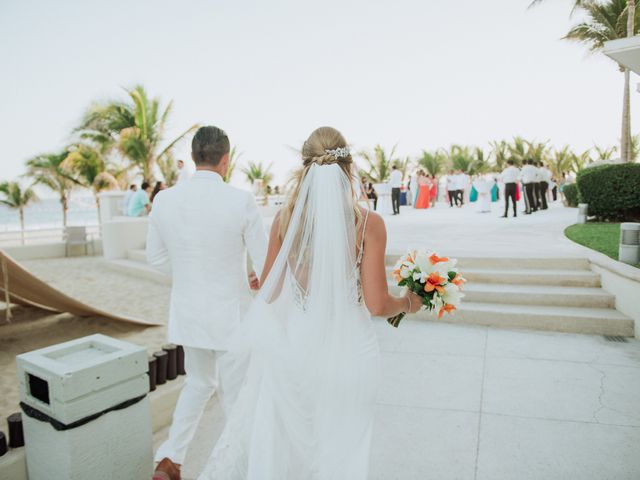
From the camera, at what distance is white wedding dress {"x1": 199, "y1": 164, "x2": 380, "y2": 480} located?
2293mm

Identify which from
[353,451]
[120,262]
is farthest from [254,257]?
[120,262]

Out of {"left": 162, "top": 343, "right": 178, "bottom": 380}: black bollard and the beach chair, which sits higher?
the beach chair

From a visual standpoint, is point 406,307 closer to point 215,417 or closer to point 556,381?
point 215,417

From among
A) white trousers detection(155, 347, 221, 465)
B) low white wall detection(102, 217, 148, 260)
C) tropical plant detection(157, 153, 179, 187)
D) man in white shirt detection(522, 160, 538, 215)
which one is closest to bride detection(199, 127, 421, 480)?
white trousers detection(155, 347, 221, 465)

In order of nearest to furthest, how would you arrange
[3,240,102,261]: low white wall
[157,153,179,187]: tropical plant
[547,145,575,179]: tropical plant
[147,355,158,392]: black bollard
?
[147,355,158,392]: black bollard
[3,240,102,261]: low white wall
[157,153,179,187]: tropical plant
[547,145,575,179]: tropical plant

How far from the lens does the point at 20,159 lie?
2641cm

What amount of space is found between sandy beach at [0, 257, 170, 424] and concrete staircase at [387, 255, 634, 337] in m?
4.11

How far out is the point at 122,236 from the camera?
12.5 metres

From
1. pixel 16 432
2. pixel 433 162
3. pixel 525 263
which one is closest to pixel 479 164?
pixel 433 162

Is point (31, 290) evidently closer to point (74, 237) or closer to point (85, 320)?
point (85, 320)

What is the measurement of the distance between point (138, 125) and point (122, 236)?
35.4 ft

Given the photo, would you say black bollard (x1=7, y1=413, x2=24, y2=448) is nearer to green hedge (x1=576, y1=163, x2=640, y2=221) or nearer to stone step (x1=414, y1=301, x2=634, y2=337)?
stone step (x1=414, y1=301, x2=634, y2=337)

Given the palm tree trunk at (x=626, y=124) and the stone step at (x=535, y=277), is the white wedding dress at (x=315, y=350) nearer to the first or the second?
the stone step at (x=535, y=277)

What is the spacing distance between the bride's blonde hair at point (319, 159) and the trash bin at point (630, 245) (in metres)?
5.85
